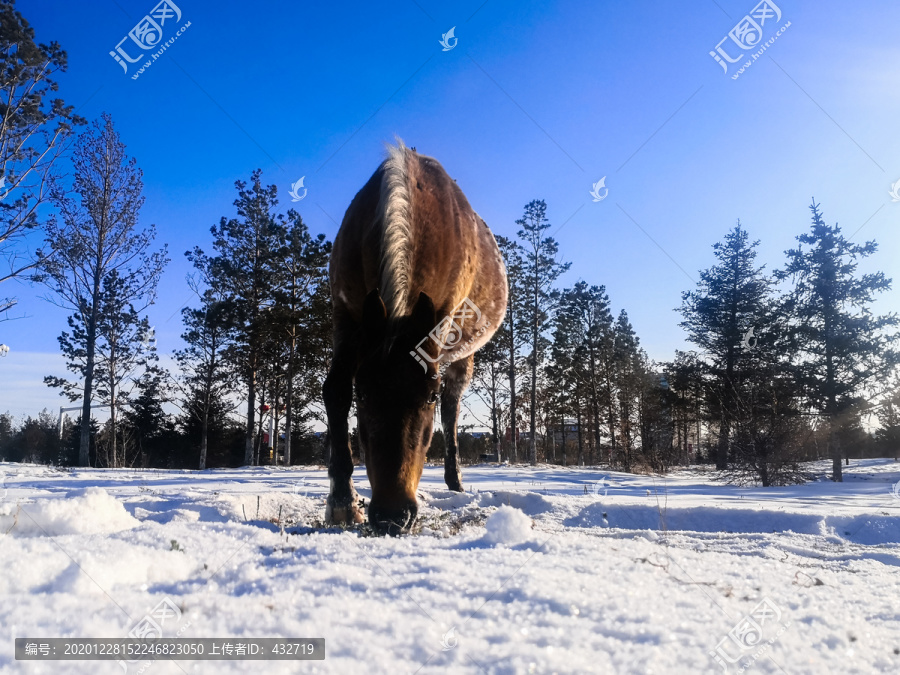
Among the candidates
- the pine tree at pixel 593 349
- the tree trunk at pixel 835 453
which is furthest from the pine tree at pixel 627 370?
the tree trunk at pixel 835 453

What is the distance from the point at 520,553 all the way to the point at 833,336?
2563 centimetres

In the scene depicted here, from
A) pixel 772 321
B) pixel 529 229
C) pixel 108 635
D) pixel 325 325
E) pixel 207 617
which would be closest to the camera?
pixel 108 635

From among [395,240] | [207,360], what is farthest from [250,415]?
[395,240]

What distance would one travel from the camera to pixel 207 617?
1.53 m

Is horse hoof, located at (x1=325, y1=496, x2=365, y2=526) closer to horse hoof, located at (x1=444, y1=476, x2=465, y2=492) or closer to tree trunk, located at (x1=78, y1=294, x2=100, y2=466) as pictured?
horse hoof, located at (x1=444, y1=476, x2=465, y2=492)

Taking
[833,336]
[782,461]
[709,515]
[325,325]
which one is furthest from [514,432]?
[709,515]

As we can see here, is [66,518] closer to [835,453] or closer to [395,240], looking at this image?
[395,240]

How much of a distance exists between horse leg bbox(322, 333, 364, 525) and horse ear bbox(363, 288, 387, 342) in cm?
51

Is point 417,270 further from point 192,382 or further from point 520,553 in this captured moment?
point 192,382

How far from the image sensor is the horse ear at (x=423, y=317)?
13.1ft

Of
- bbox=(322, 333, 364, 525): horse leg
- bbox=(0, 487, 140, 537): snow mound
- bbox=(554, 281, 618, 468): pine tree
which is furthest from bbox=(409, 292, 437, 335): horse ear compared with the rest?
bbox=(554, 281, 618, 468): pine tree

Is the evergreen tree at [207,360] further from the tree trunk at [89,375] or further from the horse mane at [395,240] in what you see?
the horse mane at [395,240]

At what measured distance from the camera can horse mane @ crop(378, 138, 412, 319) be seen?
427 cm

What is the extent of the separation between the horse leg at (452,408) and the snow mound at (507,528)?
14.8 feet
